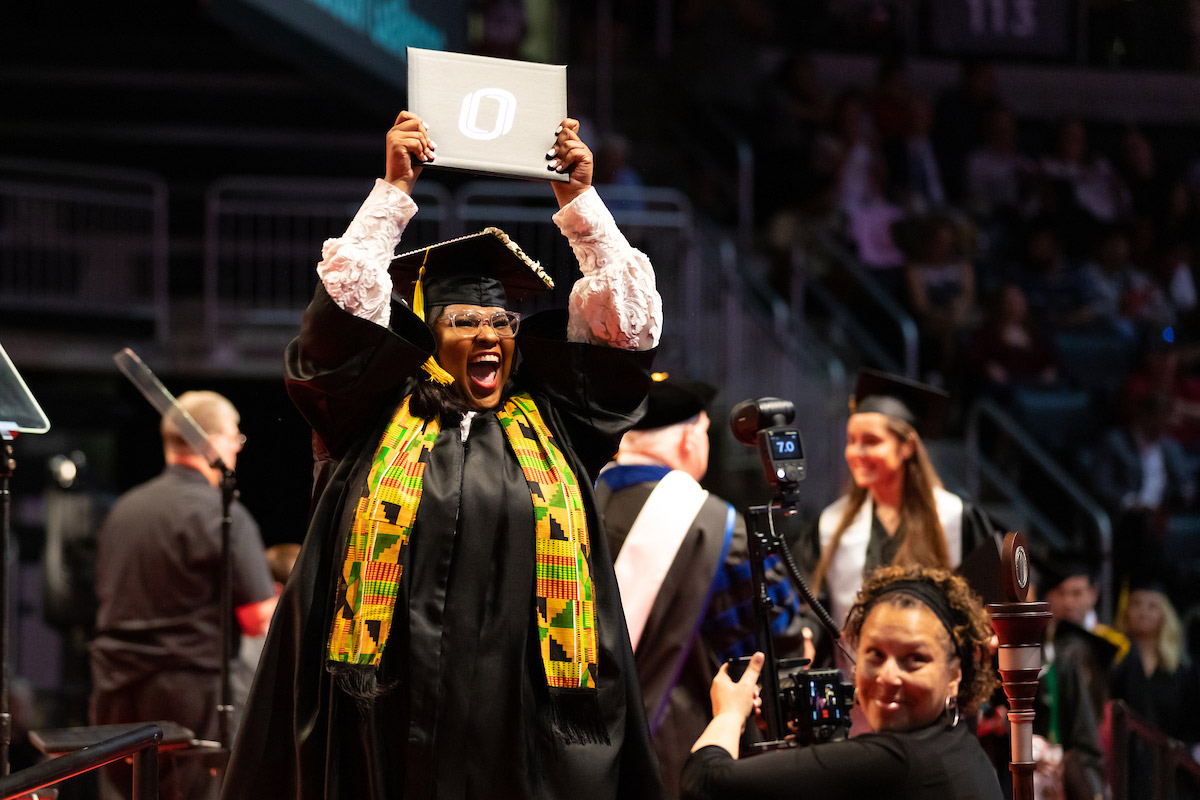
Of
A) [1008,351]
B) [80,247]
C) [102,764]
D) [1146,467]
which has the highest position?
[80,247]

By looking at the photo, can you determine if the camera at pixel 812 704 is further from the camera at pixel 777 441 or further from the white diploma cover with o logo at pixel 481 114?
the white diploma cover with o logo at pixel 481 114

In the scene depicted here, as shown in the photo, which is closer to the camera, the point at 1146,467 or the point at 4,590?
the point at 4,590

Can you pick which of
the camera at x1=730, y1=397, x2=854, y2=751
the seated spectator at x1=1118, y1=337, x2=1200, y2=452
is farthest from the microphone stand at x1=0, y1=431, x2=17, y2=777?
the seated spectator at x1=1118, y1=337, x2=1200, y2=452

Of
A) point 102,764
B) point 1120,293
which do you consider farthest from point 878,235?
point 102,764

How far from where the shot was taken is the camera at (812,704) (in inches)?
109

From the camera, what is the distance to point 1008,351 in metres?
9.52

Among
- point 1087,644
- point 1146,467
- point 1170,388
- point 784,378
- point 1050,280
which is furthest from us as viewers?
point 1050,280

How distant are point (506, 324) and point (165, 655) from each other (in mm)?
2683

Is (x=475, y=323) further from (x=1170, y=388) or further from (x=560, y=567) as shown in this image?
(x=1170, y=388)

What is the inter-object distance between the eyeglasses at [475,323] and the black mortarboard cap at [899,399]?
2.00 m

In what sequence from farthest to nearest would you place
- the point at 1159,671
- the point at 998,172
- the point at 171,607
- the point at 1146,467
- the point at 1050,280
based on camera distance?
the point at 998,172 → the point at 1050,280 → the point at 1146,467 → the point at 1159,671 → the point at 171,607

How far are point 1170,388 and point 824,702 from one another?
771 cm

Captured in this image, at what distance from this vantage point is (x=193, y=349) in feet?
28.1

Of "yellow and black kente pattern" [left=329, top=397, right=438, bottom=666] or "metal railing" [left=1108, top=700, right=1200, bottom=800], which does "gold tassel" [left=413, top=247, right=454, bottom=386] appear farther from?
"metal railing" [left=1108, top=700, right=1200, bottom=800]
